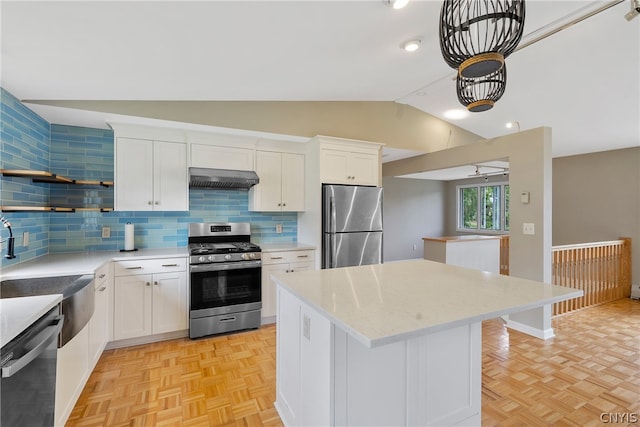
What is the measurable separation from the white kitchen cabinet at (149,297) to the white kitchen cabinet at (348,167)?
6.07 feet

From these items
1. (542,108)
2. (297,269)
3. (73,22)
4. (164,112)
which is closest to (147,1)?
(73,22)

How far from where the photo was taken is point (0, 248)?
2.13 m

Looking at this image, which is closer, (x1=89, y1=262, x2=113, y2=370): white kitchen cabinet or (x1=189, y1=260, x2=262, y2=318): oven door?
(x1=89, y1=262, x2=113, y2=370): white kitchen cabinet

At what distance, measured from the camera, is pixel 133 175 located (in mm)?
3102

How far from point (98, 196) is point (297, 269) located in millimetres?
2266

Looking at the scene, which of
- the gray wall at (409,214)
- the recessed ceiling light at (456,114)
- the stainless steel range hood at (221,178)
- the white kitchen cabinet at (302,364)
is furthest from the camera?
the gray wall at (409,214)

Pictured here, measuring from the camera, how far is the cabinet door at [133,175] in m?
3.04

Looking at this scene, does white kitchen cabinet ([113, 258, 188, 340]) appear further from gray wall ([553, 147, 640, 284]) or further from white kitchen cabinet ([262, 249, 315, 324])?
gray wall ([553, 147, 640, 284])

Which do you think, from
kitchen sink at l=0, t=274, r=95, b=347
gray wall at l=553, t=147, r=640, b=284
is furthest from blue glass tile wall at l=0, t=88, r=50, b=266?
gray wall at l=553, t=147, r=640, b=284

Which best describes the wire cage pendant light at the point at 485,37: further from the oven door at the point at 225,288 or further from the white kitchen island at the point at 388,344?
the oven door at the point at 225,288

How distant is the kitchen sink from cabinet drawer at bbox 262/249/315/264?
1.62 metres

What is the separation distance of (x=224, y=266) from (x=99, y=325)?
111 centimetres

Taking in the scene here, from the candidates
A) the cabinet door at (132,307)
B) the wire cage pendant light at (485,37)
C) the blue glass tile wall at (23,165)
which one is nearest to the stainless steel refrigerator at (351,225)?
the cabinet door at (132,307)

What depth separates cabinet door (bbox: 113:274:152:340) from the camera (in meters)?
2.79
